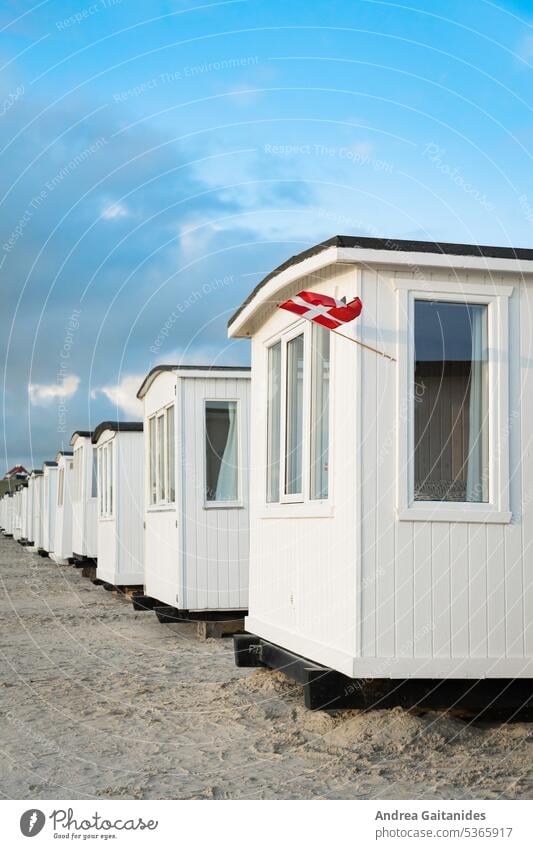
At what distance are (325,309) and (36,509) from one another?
1160 inches

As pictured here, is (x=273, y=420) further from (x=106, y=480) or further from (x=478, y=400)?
(x=106, y=480)

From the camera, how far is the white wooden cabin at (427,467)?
21.6 ft

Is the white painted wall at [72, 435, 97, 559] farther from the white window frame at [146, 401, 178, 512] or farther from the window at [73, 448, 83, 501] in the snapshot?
the white window frame at [146, 401, 178, 512]

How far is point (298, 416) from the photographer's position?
8047mm

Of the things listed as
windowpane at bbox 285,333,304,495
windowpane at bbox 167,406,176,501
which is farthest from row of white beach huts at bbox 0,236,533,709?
windowpane at bbox 167,406,176,501

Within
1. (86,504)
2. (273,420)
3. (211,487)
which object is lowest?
(86,504)

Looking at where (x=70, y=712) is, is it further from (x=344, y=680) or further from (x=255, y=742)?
(x=344, y=680)

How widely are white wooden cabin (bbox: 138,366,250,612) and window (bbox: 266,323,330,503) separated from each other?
351cm

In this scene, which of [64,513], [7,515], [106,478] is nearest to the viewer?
[106,478]

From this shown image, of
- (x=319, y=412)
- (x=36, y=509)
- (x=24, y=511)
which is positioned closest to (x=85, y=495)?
(x=36, y=509)

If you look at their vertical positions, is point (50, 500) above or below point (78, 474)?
below

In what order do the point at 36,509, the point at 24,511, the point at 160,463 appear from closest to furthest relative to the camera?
the point at 160,463, the point at 36,509, the point at 24,511
